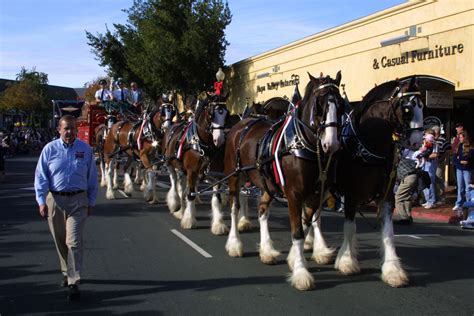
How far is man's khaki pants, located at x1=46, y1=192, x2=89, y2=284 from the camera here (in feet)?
18.5

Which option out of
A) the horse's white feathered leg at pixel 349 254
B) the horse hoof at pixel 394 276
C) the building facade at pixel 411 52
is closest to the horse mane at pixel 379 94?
the horse's white feathered leg at pixel 349 254

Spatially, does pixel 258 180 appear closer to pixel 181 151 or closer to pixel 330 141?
pixel 330 141

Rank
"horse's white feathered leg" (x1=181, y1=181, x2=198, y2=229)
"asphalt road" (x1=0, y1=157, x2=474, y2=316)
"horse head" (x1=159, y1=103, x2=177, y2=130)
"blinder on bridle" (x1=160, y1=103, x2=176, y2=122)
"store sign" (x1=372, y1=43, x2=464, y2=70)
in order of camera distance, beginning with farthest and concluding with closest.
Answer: "store sign" (x1=372, y1=43, x2=464, y2=70) < "blinder on bridle" (x1=160, y1=103, x2=176, y2=122) < "horse head" (x1=159, y1=103, x2=177, y2=130) < "horse's white feathered leg" (x1=181, y1=181, x2=198, y2=229) < "asphalt road" (x1=0, y1=157, x2=474, y2=316)

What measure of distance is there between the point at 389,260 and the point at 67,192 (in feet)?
12.2

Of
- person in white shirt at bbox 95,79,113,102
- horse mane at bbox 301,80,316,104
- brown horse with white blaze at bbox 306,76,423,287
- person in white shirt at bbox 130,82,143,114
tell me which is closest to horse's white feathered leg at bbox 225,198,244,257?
brown horse with white blaze at bbox 306,76,423,287

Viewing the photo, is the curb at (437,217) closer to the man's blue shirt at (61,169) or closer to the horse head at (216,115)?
Result: the horse head at (216,115)

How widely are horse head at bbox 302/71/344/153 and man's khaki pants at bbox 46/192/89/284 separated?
8.74ft

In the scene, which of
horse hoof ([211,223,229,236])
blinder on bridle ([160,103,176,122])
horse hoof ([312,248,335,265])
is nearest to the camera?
horse hoof ([312,248,335,265])

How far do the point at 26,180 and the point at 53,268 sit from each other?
13.9 m

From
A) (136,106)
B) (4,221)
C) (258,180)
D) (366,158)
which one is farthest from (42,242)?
(136,106)

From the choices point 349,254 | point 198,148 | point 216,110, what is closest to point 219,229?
point 198,148

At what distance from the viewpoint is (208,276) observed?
6574mm

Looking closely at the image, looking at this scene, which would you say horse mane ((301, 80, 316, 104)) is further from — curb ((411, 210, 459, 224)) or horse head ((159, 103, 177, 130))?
curb ((411, 210, 459, 224))

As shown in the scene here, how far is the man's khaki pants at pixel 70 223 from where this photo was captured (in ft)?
18.5
